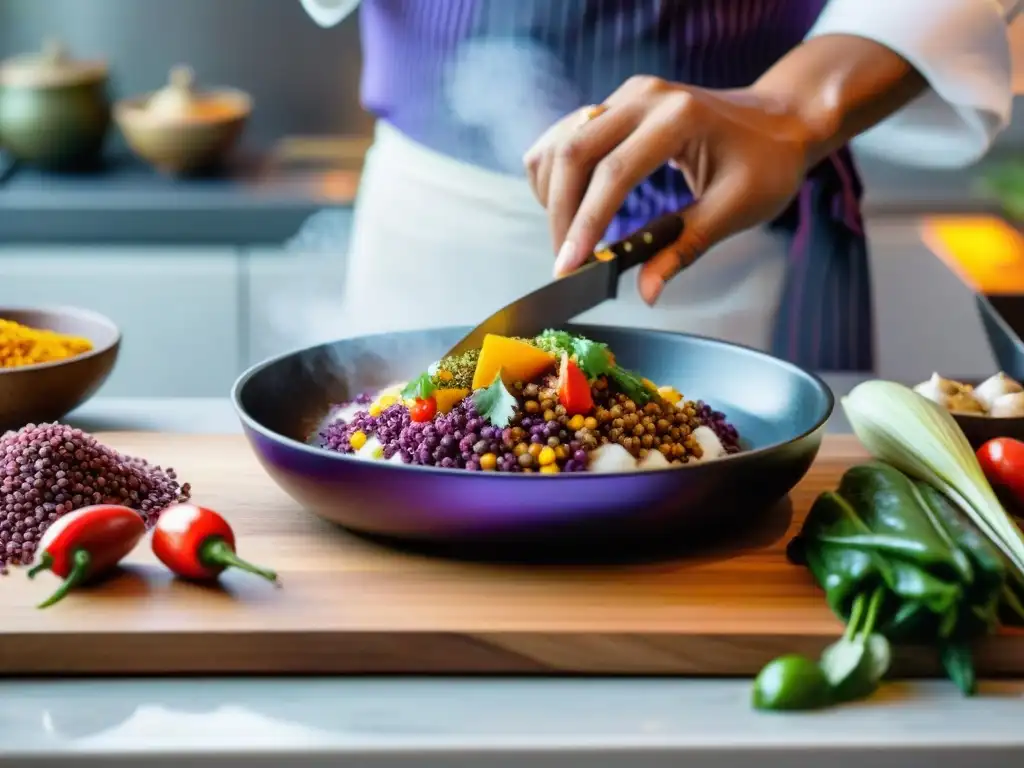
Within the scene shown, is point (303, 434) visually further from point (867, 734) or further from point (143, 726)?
point (867, 734)

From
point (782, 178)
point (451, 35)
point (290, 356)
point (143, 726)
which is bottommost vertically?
point (143, 726)

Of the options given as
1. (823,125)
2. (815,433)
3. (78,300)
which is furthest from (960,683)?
(78,300)

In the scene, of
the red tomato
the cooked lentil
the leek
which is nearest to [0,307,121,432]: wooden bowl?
the cooked lentil

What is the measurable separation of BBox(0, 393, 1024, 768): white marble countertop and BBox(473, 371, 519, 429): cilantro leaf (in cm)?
23

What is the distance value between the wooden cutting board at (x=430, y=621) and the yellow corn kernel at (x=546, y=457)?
0.28ft

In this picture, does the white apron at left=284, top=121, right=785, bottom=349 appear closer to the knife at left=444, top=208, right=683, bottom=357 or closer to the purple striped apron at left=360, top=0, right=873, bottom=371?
the purple striped apron at left=360, top=0, right=873, bottom=371

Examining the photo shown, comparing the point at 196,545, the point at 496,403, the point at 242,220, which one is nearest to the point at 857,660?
the point at 496,403

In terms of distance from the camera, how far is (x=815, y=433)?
1.14 m

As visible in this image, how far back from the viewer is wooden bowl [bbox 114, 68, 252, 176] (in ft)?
9.37

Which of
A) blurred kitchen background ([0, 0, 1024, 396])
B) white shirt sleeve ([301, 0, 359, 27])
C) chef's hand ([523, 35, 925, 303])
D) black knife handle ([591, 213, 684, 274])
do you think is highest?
white shirt sleeve ([301, 0, 359, 27])

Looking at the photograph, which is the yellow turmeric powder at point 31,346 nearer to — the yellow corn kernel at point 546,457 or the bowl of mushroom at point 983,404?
the yellow corn kernel at point 546,457

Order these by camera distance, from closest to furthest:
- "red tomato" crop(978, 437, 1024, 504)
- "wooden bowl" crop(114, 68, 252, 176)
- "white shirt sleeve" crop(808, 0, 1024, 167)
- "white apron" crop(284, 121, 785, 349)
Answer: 1. "red tomato" crop(978, 437, 1024, 504)
2. "white shirt sleeve" crop(808, 0, 1024, 167)
3. "white apron" crop(284, 121, 785, 349)
4. "wooden bowl" crop(114, 68, 252, 176)

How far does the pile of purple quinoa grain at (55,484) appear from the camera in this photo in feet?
3.67

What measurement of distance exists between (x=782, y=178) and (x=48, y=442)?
830 mm
